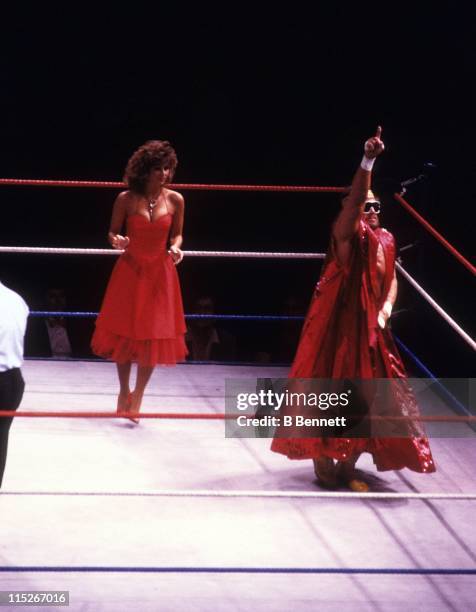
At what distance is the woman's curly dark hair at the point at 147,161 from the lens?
109 inches

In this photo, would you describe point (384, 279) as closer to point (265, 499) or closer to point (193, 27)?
point (265, 499)

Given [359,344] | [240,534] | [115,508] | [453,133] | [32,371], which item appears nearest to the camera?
[240,534]

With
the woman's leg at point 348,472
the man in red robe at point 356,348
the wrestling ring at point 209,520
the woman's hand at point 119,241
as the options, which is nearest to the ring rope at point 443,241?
the wrestling ring at point 209,520

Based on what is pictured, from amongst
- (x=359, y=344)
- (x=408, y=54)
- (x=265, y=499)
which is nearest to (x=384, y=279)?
(x=359, y=344)

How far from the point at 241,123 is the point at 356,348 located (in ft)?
6.91

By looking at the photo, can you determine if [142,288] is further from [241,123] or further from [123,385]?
[241,123]

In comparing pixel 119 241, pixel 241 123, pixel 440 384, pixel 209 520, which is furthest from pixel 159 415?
pixel 241 123

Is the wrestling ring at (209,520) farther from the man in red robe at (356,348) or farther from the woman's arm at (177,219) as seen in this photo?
the woman's arm at (177,219)

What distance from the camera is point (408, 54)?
3992mm

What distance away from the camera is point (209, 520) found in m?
2.25

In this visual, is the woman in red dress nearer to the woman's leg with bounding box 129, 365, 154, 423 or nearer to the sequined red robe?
the woman's leg with bounding box 129, 365, 154, 423

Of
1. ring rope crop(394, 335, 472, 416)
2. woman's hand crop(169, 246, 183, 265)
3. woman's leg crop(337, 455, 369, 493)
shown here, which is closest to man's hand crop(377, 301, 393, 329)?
woman's leg crop(337, 455, 369, 493)

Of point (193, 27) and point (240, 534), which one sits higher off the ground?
point (193, 27)

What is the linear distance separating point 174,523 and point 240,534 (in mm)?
186
